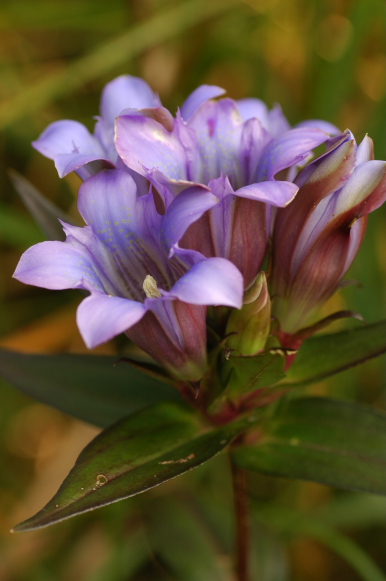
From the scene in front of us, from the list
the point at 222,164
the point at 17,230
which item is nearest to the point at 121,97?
the point at 222,164

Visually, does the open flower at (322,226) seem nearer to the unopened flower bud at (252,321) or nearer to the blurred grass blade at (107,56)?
the unopened flower bud at (252,321)

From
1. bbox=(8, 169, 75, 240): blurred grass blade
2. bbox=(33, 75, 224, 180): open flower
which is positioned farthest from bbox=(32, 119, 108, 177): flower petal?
bbox=(8, 169, 75, 240): blurred grass blade

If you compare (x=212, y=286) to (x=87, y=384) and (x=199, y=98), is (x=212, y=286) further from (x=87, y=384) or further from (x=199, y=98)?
(x=87, y=384)

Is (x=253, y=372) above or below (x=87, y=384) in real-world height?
above

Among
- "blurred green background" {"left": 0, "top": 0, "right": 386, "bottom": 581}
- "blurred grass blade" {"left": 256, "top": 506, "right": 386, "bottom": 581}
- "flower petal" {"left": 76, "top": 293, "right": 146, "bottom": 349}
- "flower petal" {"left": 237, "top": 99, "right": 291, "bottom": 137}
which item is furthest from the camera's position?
"blurred green background" {"left": 0, "top": 0, "right": 386, "bottom": 581}

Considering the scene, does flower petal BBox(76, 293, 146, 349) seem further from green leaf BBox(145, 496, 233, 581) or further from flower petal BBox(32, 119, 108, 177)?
green leaf BBox(145, 496, 233, 581)

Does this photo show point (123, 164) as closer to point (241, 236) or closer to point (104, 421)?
point (241, 236)
